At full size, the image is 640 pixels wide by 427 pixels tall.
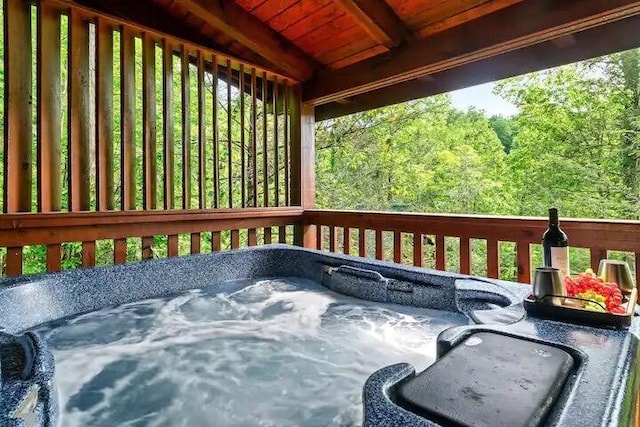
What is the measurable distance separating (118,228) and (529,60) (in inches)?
115

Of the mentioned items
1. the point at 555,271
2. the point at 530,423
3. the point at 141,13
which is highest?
the point at 141,13

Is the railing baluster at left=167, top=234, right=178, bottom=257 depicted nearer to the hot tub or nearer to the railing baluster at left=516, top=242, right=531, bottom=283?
the hot tub

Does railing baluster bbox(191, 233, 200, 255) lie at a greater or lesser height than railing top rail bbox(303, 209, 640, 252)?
lesser

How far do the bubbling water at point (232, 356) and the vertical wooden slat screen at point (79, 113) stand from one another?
2.79 ft

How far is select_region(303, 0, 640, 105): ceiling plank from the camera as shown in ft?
6.15

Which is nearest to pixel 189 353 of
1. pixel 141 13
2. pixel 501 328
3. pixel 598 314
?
pixel 501 328

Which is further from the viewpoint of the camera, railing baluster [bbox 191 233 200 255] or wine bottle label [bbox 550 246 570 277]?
railing baluster [bbox 191 233 200 255]

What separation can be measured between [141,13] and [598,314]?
10.1ft

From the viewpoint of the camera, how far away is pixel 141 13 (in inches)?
104

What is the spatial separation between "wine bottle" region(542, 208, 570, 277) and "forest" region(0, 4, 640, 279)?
5329mm

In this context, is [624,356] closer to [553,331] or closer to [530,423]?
[553,331]

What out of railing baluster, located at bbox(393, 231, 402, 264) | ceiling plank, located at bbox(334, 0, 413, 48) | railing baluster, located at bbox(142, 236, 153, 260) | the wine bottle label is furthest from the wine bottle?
railing baluster, located at bbox(142, 236, 153, 260)

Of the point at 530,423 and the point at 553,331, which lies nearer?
the point at 530,423

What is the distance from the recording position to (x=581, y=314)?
103 cm
